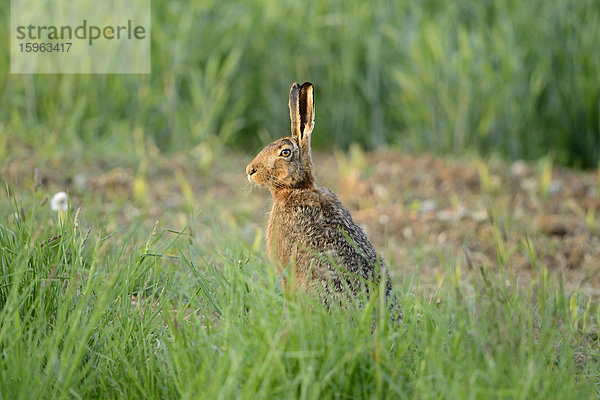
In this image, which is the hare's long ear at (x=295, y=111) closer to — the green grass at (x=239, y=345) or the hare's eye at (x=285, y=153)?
the hare's eye at (x=285, y=153)

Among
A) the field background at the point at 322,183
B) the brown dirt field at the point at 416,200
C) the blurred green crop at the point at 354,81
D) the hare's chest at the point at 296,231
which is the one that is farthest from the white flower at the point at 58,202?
the blurred green crop at the point at 354,81

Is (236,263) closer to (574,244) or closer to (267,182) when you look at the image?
(267,182)

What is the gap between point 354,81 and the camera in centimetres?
934

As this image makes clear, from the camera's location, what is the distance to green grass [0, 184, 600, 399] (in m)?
2.70

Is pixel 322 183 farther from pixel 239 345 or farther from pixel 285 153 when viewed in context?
pixel 239 345

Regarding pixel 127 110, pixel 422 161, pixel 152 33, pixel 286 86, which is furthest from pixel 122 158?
pixel 422 161

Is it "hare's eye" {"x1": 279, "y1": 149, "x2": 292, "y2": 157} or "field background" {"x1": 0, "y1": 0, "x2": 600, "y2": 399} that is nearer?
"field background" {"x1": 0, "y1": 0, "x2": 600, "y2": 399}

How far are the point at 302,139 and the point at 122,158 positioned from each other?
3.93m

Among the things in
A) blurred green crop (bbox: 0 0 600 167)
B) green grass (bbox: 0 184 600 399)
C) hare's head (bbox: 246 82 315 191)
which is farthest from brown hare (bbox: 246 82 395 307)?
blurred green crop (bbox: 0 0 600 167)

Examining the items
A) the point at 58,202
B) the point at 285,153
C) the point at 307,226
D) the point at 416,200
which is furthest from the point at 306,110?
the point at 416,200

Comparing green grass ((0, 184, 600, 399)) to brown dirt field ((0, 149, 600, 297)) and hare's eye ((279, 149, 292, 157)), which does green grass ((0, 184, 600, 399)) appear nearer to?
hare's eye ((279, 149, 292, 157))

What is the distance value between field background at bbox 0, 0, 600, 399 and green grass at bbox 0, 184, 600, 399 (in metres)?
0.01

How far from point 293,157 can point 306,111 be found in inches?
9.7

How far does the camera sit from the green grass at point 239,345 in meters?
2.70
